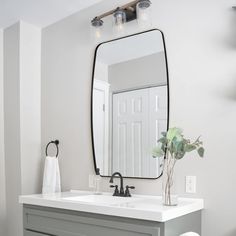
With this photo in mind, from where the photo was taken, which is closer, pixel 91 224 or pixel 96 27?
pixel 91 224

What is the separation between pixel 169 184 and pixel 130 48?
1.13 metres

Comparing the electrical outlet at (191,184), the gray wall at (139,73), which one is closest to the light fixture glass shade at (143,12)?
the gray wall at (139,73)

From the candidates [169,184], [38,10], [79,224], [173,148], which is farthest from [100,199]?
[38,10]

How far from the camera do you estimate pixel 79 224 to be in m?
1.94

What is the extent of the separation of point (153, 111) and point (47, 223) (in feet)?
3.62

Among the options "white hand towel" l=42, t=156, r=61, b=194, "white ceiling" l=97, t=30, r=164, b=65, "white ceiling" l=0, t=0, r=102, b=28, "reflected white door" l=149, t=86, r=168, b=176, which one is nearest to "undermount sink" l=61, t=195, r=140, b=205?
"reflected white door" l=149, t=86, r=168, b=176

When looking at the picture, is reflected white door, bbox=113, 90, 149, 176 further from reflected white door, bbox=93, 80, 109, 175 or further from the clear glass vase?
the clear glass vase

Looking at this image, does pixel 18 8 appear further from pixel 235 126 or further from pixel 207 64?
pixel 235 126

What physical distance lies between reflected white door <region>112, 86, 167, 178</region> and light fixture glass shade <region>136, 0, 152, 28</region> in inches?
20.0

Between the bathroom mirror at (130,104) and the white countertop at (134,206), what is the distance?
0.76ft

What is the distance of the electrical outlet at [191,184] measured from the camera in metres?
2.00

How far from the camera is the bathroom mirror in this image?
7.28 ft

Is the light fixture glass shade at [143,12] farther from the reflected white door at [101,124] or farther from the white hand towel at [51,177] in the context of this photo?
the white hand towel at [51,177]

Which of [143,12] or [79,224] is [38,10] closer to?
[143,12]
